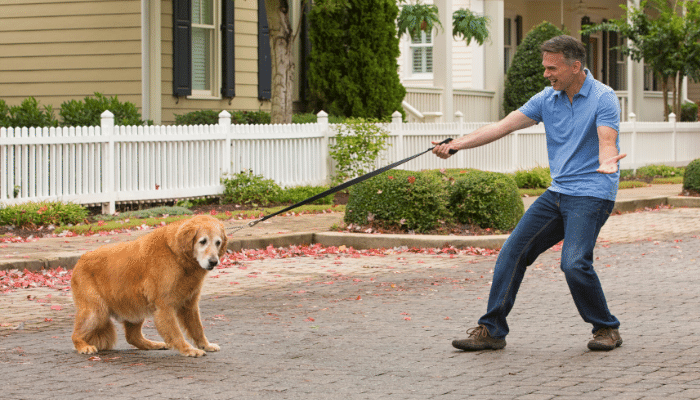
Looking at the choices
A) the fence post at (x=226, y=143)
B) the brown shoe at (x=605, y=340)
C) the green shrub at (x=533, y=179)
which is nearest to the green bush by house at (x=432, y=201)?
the fence post at (x=226, y=143)

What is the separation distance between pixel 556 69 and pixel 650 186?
16.7 meters

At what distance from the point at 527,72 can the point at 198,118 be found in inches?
434

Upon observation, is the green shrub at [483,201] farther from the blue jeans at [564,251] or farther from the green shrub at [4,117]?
the green shrub at [4,117]

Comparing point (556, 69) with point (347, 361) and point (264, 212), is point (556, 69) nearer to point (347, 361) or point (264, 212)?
point (347, 361)

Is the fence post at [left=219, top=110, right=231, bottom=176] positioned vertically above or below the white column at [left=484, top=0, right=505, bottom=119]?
below

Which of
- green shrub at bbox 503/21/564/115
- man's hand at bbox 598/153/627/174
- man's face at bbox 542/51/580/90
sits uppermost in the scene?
green shrub at bbox 503/21/564/115

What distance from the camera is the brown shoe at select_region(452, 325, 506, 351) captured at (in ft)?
19.4

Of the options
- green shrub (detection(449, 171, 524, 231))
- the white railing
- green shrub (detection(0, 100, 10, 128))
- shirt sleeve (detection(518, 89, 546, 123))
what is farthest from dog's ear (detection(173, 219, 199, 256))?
the white railing

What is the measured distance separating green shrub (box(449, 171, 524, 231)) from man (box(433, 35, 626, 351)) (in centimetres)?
579

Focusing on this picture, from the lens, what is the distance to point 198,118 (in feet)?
54.3

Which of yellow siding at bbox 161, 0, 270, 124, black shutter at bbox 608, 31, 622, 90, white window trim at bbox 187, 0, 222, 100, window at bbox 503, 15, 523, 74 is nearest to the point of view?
yellow siding at bbox 161, 0, 270, 124

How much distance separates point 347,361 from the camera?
5637mm

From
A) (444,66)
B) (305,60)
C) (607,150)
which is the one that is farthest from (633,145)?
(607,150)

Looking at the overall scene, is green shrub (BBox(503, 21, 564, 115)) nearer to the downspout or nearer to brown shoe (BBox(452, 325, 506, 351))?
the downspout
